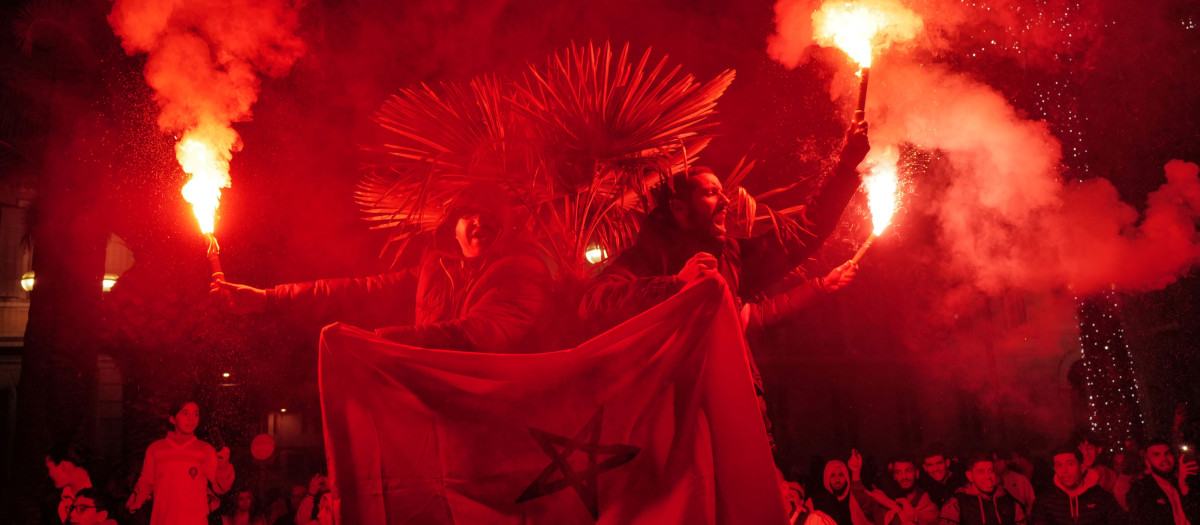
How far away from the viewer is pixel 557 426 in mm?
3617

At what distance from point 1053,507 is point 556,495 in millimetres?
4872

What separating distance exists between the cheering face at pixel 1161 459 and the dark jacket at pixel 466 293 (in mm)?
4840

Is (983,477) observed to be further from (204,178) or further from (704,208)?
(204,178)

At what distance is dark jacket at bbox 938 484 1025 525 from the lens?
6.55 meters

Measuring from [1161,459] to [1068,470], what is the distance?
→ 24.6 inches

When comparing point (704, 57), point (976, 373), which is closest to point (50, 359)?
point (704, 57)

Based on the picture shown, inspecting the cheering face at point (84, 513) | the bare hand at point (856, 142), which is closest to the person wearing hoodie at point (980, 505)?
the bare hand at point (856, 142)

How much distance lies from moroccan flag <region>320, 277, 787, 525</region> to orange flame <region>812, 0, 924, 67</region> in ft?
6.48

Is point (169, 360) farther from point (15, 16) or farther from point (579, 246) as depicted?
point (579, 246)

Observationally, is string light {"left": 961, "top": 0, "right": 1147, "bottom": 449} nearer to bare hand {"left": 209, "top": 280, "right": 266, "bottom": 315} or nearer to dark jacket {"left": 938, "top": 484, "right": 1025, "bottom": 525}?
dark jacket {"left": 938, "top": 484, "right": 1025, "bottom": 525}

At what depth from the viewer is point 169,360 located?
793 cm

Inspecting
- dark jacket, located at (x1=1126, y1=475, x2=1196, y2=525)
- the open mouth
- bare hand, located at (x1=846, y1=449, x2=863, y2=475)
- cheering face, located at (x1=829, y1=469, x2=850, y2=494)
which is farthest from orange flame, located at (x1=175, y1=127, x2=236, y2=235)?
dark jacket, located at (x1=1126, y1=475, x2=1196, y2=525)

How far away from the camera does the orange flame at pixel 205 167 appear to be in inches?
181

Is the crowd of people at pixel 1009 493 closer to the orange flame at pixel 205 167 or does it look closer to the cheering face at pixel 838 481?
the cheering face at pixel 838 481
